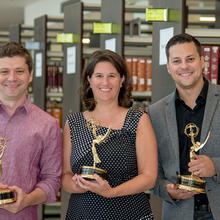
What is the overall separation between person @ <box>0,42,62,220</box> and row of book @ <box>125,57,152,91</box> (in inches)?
99.5

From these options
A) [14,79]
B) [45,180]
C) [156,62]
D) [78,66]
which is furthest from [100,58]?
[78,66]

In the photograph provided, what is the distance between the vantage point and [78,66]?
514cm

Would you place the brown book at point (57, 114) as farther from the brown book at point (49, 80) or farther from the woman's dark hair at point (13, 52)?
the woman's dark hair at point (13, 52)

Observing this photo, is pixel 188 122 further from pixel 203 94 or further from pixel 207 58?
pixel 207 58

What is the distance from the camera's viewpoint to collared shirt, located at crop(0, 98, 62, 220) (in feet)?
8.21

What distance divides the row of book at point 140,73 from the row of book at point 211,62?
4.73ft

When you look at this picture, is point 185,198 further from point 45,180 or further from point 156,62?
point 156,62

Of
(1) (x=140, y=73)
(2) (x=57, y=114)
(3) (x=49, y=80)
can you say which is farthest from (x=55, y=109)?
(1) (x=140, y=73)

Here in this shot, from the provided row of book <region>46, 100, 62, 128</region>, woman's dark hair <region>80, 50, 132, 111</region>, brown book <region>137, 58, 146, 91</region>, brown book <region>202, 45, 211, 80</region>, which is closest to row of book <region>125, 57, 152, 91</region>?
brown book <region>137, 58, 146, 91</region>

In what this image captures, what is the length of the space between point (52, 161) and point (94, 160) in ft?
0.82

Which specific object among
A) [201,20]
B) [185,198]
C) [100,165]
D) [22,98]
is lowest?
[185,198]

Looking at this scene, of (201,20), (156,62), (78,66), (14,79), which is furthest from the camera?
(201,20)

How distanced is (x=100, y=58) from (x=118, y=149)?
0.46 m

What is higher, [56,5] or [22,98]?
[56,5]
